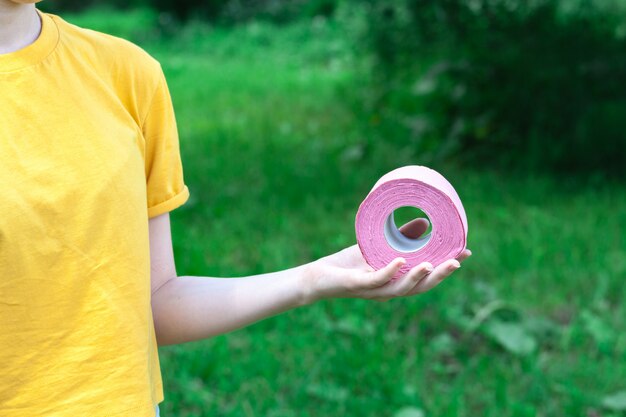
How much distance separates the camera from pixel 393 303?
3795 millimetres

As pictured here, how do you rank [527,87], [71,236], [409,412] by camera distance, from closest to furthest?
[71,236] < [409,412] < [527,87]

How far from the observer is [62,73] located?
1209mm

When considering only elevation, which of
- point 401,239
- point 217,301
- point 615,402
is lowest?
point 615,402

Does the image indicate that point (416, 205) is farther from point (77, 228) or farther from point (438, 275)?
point (77, 228)

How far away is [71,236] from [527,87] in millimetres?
4970

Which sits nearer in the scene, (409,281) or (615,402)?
(409,281)

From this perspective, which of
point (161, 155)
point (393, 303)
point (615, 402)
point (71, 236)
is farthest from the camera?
point (393, 303)

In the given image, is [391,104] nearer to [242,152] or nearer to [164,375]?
[242,152]

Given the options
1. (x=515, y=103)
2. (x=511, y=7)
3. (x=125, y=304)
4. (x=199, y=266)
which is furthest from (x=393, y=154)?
(x=125, y=304)

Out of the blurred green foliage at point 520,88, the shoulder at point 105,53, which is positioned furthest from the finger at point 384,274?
the blurred green foliage at point 520,88

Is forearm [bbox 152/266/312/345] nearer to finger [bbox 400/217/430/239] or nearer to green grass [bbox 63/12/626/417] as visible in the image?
finger [bbox 400/217/430/239]

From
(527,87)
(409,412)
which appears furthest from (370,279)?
(527,87)

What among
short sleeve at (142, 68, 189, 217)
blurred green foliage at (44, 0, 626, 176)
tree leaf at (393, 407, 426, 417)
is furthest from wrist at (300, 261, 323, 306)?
blurred green foliage at (44, 0, 626, 176)

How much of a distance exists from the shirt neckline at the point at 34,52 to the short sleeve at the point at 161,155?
0.18 m
